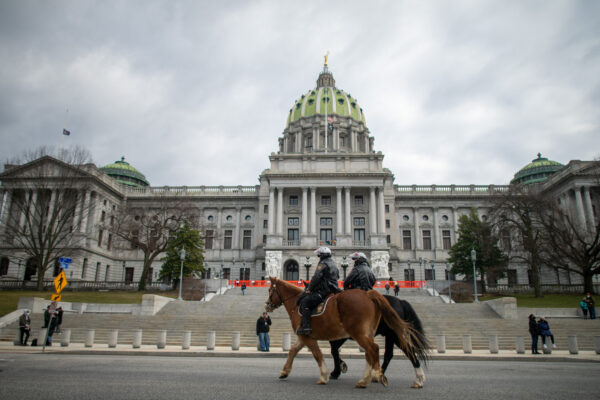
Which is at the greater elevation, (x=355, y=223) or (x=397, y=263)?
(x=355, y=223)

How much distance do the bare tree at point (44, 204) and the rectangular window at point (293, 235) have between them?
29.4 m

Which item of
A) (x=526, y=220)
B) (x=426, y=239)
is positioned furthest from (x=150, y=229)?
(x=426, y=239)

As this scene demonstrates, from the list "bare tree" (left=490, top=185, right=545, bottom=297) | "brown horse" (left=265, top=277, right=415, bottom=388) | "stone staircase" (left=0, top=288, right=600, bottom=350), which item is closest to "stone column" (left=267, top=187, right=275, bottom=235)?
"stone staircase" (left=0, top=288, right=600, bottom=350)

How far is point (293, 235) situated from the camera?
6662 centimetres

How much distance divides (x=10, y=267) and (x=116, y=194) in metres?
18.5

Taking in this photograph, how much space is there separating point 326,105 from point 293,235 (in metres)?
40.7

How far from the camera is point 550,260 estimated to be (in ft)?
144

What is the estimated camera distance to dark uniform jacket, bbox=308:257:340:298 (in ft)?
30.6

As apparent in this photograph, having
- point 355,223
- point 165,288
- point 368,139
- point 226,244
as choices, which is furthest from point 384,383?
point 368,139

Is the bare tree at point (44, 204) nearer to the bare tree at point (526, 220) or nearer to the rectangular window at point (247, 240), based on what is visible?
the rectangular window at point (247, 240)

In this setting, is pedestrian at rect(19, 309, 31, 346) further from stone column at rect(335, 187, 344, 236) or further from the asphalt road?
stone column at rect(335, 187, 344, 236)

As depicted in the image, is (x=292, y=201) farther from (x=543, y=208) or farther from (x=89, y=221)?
(x=543, y=208)

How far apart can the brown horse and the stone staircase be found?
15.3 metres

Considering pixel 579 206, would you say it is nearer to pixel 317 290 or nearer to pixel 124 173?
pixel 317 290
